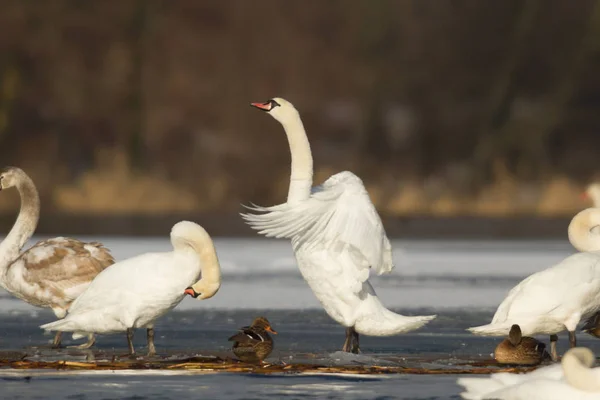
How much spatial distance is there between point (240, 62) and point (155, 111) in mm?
1975

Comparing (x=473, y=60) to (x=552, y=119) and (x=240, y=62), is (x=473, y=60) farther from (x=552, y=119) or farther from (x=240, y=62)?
(x=240, y=62)

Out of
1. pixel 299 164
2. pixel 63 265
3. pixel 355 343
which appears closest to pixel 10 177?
pixel 63 265

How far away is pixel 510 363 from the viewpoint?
7938mm

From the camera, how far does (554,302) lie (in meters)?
8.24

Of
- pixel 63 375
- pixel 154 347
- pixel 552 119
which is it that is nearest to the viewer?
pixel 63 375

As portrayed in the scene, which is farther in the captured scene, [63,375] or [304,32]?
[304,32]

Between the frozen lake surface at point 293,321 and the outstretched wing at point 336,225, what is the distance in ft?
2.10

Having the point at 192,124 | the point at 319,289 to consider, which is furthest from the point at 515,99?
the point at 319,289

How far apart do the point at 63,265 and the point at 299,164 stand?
5.77 ft

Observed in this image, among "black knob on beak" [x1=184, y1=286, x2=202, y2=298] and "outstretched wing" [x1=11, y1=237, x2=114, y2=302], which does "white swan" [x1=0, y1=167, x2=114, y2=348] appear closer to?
"outstretched wing" [x1=11, y1=237, x2=114, y2=302]

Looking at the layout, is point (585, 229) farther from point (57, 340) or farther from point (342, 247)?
point (57, 340)

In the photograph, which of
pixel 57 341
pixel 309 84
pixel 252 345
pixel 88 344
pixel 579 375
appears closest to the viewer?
pixel 579 375

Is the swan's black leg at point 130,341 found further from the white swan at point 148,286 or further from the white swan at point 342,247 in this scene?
the white swan at point 342,247

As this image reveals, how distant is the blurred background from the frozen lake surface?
8790 millimetres
